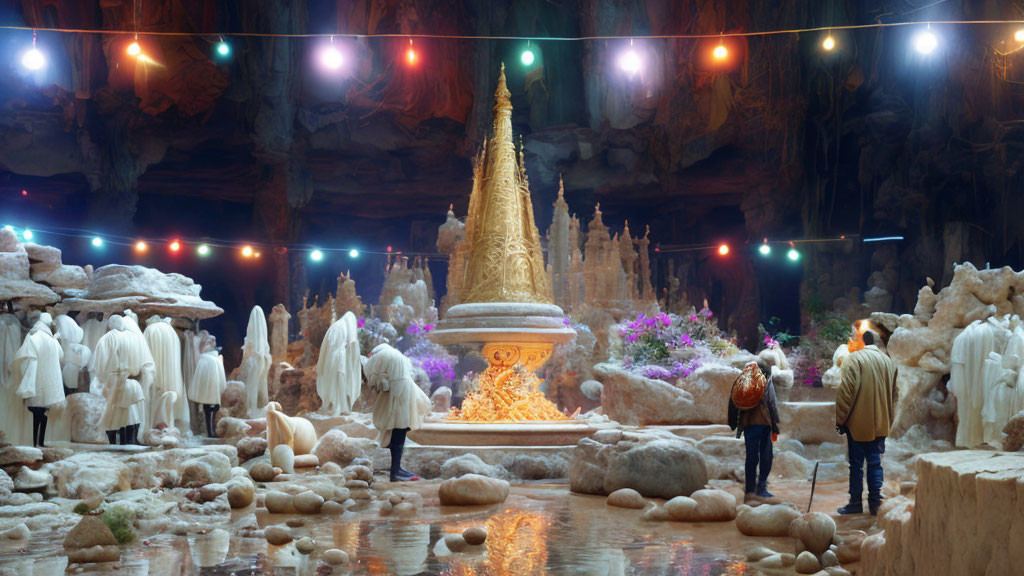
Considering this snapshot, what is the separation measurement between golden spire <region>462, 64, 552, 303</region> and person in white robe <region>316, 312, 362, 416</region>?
3.03 meters

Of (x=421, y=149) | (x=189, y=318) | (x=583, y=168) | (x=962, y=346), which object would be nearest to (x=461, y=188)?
(x=421, y=149)

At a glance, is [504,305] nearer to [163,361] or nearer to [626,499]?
[626,499]

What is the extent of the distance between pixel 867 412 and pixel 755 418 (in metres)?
0.97

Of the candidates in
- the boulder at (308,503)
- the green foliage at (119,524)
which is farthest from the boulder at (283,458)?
the green foliage at (119,524)

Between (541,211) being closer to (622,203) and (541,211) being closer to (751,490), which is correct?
(622,203)

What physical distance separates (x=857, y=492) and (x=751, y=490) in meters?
1.14

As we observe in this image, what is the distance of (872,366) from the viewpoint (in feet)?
22.4

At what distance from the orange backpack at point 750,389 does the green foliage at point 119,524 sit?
493 cm

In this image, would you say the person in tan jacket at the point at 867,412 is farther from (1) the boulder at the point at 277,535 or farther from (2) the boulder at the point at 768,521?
(1) the boulder at the point at 277,535

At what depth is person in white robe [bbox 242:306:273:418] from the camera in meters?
15.6

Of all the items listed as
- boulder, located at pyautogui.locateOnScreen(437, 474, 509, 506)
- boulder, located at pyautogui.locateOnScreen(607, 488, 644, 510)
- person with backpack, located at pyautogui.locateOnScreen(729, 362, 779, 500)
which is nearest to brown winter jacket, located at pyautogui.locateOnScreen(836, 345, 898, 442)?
person with backpack, located at pyautogui.locateOnScreen(729, 362, 779, 500)

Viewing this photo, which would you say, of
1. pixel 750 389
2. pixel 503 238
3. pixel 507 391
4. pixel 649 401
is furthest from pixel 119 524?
pixel 649 401

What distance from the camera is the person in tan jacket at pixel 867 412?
22.2ft

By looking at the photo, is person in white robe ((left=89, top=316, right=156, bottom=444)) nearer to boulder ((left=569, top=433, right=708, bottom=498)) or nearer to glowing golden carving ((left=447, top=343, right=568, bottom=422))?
glowing golden carving ((left=447, top=343, right=568, bottom=422))
